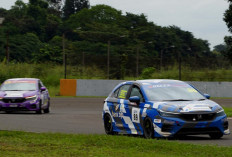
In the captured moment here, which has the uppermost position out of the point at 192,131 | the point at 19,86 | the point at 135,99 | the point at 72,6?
the point at 72,6

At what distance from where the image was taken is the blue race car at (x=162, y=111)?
43.5 feet

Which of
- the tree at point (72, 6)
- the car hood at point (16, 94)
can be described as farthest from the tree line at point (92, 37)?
the car hood at point (16, 94)

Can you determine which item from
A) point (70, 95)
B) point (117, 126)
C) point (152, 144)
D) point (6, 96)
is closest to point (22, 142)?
point (152, 144)

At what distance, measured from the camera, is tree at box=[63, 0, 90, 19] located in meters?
160

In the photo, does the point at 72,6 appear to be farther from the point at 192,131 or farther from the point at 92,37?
the point at 192,131

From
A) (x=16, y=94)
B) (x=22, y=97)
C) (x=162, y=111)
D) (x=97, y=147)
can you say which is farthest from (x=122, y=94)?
(x=16, y=94)

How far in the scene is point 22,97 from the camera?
25.1 meters

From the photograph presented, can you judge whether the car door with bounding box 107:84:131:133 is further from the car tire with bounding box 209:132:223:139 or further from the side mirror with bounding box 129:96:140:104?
the car tire with bounding box 209:132:223:139

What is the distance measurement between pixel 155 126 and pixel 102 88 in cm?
3275

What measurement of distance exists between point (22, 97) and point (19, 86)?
3.75 ft

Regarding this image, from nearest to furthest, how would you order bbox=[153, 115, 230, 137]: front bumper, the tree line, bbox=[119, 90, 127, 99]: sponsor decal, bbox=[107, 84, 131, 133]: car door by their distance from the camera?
bbox=[153, 115, 230, 137]: front bumper → bbox=[107, 84, 131, 133]: car door → bbox=[119, 90, 127, 99]: sponsor decal → the tree line

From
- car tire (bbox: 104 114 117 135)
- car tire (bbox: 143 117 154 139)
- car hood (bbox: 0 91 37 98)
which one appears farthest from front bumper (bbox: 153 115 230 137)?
car hood (bbox: 0 91 37 98)

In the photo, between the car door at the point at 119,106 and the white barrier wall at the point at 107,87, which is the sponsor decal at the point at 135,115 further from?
the white barrier wall at the point at 107,87

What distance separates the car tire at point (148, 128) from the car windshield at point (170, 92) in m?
0.55
